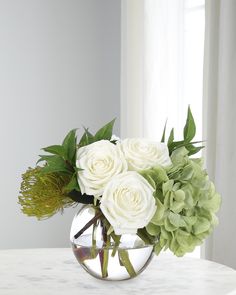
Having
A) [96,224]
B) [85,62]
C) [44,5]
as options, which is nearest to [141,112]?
[85,62]

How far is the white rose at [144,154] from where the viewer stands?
1287 millimetres

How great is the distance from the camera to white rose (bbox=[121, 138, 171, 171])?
129cm

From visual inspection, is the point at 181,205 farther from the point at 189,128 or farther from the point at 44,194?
the point at 44,194

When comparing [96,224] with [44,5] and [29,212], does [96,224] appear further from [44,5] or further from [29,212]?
[44,5]

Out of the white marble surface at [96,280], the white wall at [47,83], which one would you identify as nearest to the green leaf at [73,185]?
→ the white marble surface at [96,280]

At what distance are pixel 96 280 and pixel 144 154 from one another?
12.6 inches

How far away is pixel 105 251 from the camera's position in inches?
51.6

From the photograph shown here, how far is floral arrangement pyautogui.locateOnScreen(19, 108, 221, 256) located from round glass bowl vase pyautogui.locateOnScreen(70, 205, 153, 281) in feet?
0.05

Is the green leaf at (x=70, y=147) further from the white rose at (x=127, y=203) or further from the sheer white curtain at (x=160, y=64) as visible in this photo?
the sheer white curtain at (x=160, y=64)

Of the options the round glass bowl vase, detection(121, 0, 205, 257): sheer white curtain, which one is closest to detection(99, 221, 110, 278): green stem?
the round glass bowl vase

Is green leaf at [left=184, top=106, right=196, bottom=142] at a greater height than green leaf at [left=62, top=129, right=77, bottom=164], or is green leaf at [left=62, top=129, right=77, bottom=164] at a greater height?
green leaf at [left=184, top=106, right=196, bottom=142]

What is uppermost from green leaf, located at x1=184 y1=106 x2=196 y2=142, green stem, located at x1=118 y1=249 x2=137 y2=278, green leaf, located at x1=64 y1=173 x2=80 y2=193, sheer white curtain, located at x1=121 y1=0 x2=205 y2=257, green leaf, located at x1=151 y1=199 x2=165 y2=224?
sheer white curtain, located at x1=121 y1=0 x2=205 y2=257

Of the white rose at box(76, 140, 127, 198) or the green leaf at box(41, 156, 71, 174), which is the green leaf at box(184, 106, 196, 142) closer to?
the white rose at box(76, 140, 127, 198)

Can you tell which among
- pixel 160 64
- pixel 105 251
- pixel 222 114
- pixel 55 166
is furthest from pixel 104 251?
pixel 160 64
